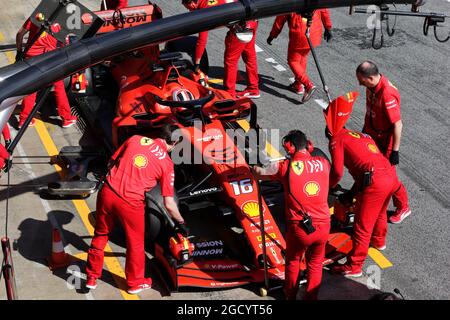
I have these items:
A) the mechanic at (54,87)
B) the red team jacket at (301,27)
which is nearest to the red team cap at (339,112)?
the red team jacket at (301,27)

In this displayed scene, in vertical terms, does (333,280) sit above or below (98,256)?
below

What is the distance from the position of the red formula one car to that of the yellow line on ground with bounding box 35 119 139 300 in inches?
18.0

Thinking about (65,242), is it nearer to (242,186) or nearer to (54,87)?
(242,186)

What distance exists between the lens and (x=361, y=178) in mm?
7465

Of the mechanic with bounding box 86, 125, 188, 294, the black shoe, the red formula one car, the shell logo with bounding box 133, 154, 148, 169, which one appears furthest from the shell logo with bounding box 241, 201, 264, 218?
the black shoe

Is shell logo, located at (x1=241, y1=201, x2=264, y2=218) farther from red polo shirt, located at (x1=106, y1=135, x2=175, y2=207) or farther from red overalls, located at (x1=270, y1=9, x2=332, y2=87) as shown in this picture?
red overalls, located at (x1=270, y1=9, x2=332, y2=87)

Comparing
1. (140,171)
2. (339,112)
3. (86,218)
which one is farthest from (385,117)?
(86,218)

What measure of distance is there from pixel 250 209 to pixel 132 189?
1385 mm

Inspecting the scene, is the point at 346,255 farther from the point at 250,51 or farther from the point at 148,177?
the point at 250,51

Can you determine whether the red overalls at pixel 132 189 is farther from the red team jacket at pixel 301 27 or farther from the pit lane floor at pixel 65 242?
the red team jacket at pixel 301 27

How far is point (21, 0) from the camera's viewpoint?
15141 mm

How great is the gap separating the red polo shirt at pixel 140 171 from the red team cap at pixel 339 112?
1.81m

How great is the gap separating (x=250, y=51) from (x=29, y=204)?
4287 mm

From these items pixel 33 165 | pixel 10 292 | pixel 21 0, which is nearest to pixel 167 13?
pixel 21 0
